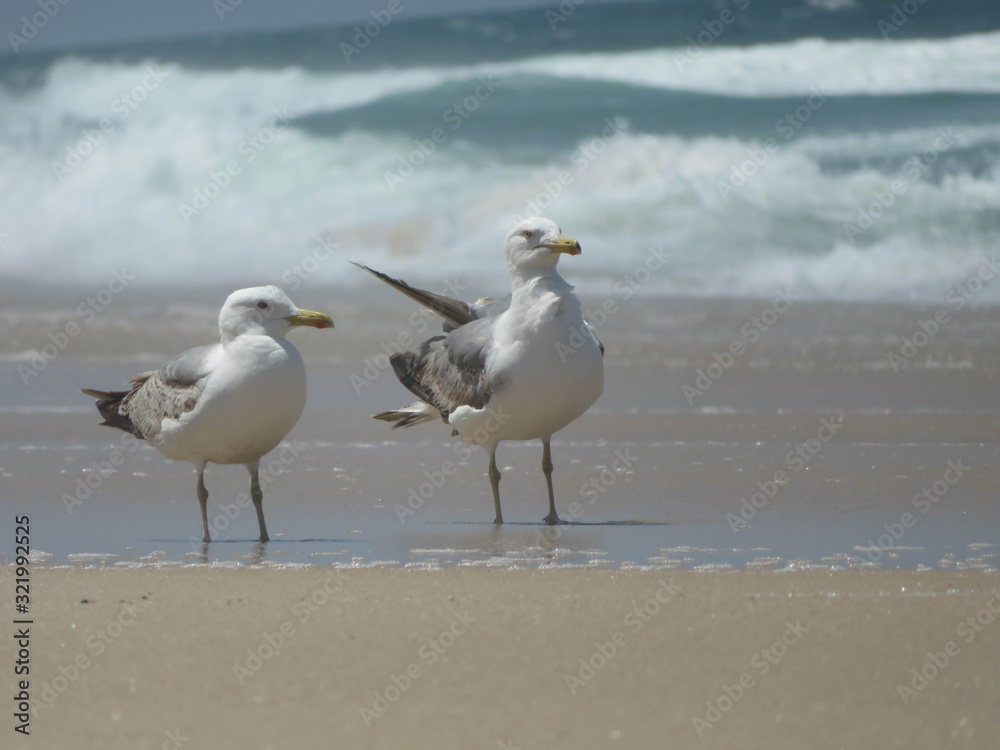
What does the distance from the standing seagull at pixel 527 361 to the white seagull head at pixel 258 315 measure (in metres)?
0.50

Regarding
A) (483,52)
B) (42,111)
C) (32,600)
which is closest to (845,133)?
(483,52)

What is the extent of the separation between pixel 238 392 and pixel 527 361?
3.65 feet

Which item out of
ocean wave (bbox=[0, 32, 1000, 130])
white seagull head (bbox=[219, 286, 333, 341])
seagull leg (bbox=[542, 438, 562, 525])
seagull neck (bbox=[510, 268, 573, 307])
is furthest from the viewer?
ocean wave (bbox=[0, 32, 1000, 130])

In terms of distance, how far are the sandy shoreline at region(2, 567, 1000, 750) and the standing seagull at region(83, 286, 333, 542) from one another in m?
0.88

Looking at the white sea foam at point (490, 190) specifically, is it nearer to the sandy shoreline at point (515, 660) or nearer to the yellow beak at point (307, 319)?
the yellow beak at point (307, 319)

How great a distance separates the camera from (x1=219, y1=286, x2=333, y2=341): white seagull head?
4.76m

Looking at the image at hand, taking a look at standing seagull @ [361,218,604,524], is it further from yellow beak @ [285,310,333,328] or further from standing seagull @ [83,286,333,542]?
standing seagull @ [83,286,333,542]

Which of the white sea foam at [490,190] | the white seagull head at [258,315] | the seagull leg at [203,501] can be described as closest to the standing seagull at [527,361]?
the white seagull head at [258,315]

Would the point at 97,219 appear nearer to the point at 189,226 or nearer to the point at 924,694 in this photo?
the point at 189,226

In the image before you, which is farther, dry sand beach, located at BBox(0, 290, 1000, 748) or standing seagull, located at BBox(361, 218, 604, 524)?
standing seagull, located at BBox(361, 218, 604, 524)

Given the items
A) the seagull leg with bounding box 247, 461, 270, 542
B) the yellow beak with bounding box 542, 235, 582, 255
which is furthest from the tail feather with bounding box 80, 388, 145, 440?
the yellow beak with bounding box 542, 235, 582, 255

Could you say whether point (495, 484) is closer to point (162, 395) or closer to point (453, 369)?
point (453, 369)

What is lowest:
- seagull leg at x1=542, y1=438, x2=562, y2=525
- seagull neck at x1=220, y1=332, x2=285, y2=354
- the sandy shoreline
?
the sandy shoreline

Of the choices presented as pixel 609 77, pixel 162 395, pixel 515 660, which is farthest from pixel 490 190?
pixel 515 660
